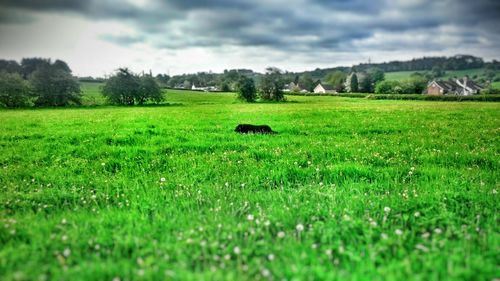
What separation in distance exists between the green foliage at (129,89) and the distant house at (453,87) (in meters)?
106

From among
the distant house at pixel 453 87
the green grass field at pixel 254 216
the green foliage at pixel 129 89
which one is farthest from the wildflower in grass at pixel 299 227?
the distant house at pixel 453 87

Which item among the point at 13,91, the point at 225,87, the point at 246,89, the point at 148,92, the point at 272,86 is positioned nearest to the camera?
the point at 13,91

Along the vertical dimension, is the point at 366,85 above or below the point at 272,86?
above

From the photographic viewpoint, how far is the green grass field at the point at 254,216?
11.2ft

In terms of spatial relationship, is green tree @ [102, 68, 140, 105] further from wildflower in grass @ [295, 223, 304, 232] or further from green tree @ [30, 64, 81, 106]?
wildflower in grass @ [295, 223, 304, 232]

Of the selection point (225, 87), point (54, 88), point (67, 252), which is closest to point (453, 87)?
point (225, 87)

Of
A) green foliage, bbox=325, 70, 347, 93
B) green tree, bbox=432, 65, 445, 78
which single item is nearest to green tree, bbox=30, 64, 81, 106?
green foliage, bbox=325, 70, 347, 93

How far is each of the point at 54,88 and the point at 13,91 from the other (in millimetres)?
6299

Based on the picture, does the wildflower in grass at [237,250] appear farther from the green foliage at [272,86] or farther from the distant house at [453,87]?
the distant house at [453,87]

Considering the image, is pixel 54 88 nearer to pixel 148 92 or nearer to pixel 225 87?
pixel 148 92

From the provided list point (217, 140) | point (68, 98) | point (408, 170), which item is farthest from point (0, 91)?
point (408, 170)

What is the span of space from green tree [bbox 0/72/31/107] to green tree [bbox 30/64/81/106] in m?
1.68

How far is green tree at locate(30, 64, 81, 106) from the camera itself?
56.8m

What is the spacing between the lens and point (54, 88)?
57.5 m
